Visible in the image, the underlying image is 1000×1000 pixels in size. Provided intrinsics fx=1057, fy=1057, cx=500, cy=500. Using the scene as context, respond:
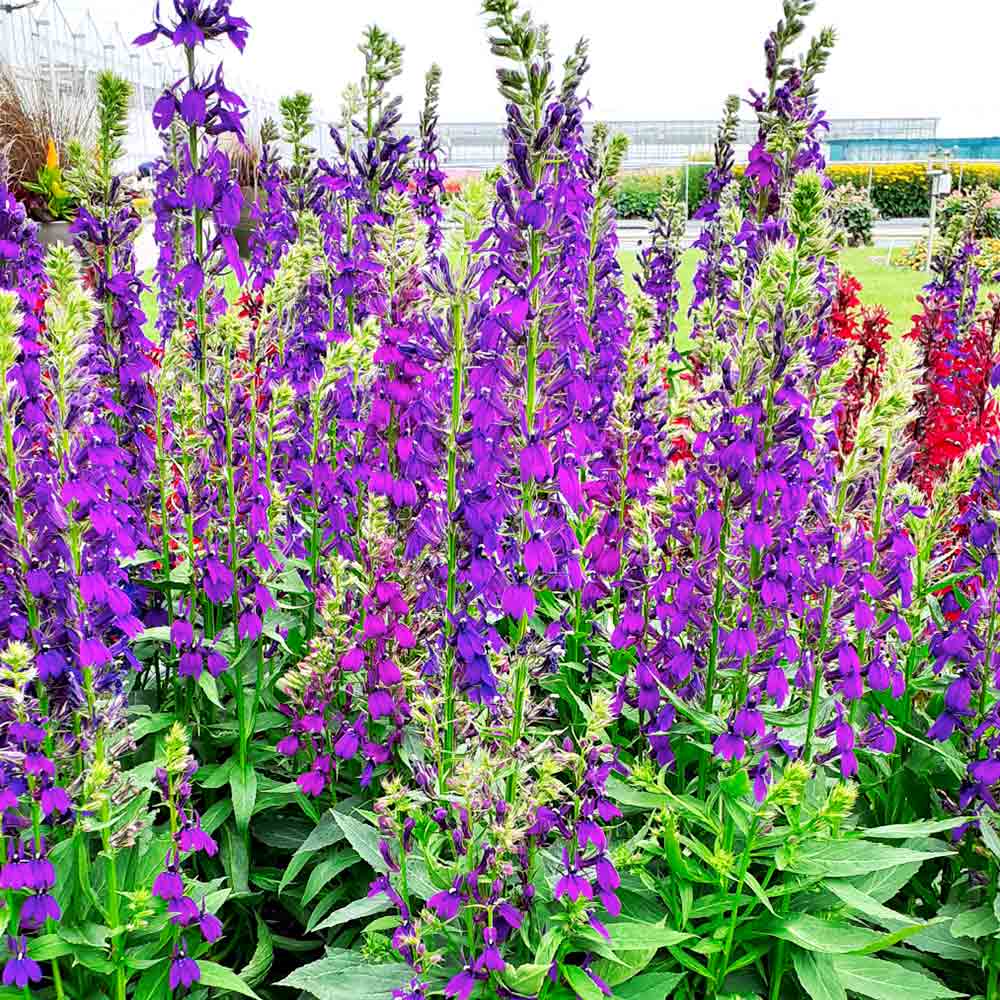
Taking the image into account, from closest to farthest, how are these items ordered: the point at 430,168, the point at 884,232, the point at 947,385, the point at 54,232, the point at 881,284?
the point at 430,168 < the point at 947,385 < the point at 54,232 < the point at 881,284 < the point at 884,232

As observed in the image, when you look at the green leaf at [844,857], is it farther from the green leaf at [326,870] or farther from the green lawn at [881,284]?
the green lawn at [881,284]

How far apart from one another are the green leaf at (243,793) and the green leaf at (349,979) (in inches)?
23.3

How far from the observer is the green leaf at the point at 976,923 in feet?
10.2

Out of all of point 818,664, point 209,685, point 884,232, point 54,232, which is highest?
point 884,232

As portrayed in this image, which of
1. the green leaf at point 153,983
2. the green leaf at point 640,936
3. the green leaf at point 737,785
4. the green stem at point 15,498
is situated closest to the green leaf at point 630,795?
the green leaf at point 737,785

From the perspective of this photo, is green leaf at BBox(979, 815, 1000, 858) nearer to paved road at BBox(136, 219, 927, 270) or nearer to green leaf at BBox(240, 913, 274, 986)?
green leaf at BBox(240, 913, 274, 986)

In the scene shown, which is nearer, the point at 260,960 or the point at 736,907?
the point at 736,907

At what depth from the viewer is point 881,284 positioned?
20.2 meters

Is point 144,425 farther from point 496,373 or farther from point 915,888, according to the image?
point 915,888

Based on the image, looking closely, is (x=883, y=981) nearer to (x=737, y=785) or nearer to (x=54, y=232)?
(x=737, y=785)

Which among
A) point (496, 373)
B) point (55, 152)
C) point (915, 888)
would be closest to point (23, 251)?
point (496, 373)

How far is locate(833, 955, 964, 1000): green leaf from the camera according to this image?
2896 mm

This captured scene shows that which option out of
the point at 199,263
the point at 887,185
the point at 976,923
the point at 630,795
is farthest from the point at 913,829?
the point at 887,185

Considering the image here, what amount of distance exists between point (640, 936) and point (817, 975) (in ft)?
1.89
